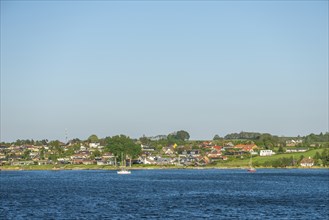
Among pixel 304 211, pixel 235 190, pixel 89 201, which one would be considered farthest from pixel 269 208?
pixel 235 190

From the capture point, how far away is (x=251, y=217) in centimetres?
6456

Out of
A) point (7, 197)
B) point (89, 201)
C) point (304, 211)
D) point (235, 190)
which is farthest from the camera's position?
point (235, 190)

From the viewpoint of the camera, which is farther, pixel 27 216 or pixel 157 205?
pixel 157 205

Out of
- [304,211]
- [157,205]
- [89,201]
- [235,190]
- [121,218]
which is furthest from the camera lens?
[235,190]

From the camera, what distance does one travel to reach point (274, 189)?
4286 inches

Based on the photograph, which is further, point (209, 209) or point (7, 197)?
point (7, 197)

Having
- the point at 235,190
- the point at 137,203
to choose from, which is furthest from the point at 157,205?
the point at 235,190

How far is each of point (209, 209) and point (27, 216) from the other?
Answer: 1951 centimetres

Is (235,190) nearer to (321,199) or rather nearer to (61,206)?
(321,199)

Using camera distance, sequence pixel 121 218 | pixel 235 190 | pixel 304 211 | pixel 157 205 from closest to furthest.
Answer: pixel 121 218 < pixel 304 211 < pixel 157 205 < pixel 235 190

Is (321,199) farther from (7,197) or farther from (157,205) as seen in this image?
(7,197)

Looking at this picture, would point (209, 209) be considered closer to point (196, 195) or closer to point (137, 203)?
point (137, 203)

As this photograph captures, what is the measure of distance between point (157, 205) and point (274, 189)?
123 feet

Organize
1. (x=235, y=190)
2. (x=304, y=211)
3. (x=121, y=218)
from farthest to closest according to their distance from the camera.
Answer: (x=235, y=190), (x=304, y=211), (x=121, y=218)
